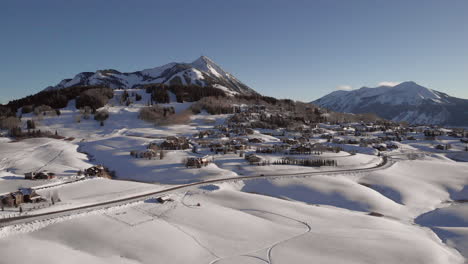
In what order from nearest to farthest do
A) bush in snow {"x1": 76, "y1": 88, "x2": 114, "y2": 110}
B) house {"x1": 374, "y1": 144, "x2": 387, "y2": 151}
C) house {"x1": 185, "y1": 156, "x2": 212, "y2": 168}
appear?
house {"x1": 185, "y1": 156, "x2": 212, "y2": 168}, house {"x1": 374, "y1": 144, "x2": 387, "y2": 151}, bush in snow {"x1": 76, "y1": 88, "x2": 114, "y2": 110}

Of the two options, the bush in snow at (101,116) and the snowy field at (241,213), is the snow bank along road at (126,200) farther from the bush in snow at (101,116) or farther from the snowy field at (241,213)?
the bush in snow at (101,116)

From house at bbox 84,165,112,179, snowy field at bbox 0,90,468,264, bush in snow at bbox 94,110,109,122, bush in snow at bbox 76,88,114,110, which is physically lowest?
snowy field at bbox 0,90,468,264

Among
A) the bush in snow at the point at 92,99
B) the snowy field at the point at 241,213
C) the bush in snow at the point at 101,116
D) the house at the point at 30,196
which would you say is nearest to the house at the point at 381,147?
the snowy field at the point at 241,213

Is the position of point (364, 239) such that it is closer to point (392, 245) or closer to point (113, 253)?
point (392, 245)

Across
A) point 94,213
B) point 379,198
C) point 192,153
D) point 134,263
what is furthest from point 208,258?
point 192,153

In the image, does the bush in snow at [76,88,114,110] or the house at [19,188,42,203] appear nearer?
the house at [19,188,42,203]

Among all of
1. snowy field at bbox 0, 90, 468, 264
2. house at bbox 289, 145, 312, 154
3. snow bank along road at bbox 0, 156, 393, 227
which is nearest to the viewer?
snowy field at bbox 0, 90, 468, 264

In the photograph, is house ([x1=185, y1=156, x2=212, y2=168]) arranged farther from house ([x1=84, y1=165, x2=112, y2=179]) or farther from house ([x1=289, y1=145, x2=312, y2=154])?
house ([x1=289, y1=145, x2=312, y2=154])

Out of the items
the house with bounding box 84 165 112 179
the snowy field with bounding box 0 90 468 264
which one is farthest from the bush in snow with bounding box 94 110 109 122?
the house with bounding box 84 165 112 179

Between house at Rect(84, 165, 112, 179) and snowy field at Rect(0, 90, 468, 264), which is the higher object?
house at Rect(84, 165, 112, 179)
